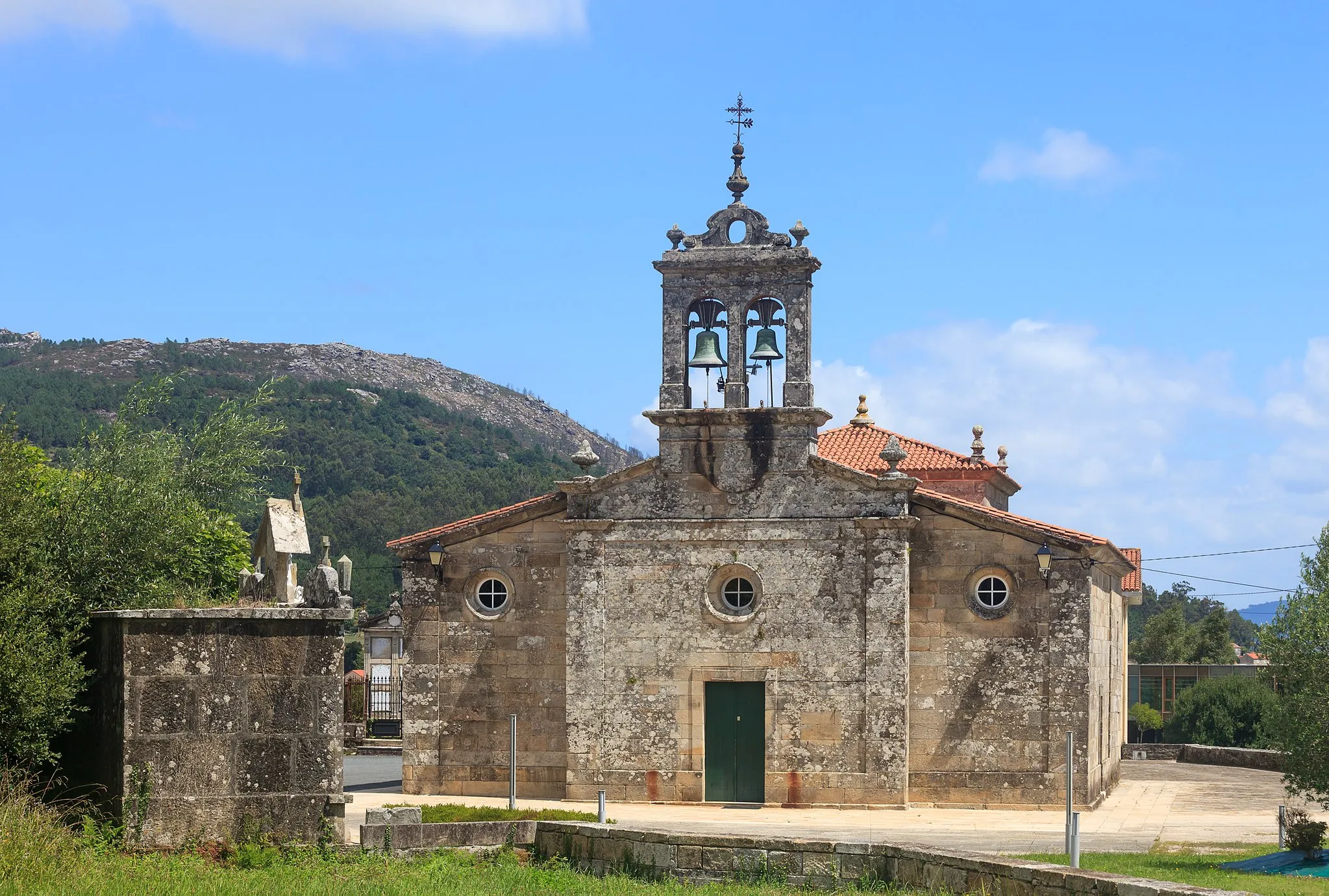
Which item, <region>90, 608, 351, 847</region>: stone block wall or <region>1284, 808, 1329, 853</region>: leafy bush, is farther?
<region>1284, 808, 1329, 853</region>: leafy bush

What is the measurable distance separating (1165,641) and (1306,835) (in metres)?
51.4

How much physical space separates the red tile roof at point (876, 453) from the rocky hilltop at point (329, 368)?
8230 cm

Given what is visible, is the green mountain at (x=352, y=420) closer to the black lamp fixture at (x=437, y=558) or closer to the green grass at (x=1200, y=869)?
the black lamp fixture at (x=437, y=558)

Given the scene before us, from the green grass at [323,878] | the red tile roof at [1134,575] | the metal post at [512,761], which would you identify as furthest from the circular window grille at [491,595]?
the red tile roof at [1134,575]

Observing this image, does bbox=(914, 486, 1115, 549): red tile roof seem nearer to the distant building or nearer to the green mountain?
the distant building

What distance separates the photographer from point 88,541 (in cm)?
1638

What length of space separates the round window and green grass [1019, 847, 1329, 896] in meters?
8.12

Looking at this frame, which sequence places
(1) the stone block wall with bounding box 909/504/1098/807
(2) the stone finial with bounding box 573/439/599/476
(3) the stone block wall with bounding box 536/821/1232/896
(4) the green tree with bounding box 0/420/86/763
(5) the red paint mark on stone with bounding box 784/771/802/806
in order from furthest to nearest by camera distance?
(2) the stone finial with bounding box 573/439/599/476
(5) the red paint mark on stone with bounding box 784/771/802/806
(1) the stone block wall with bounding box 909/504/1098/807
(4) the green tree with bounding box 0/420/86/763
(3) the stone block wall with bounding box 536/821/1232/896

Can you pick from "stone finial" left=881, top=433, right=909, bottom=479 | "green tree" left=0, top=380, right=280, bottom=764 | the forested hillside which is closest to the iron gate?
"stone finial" left=881, top=433, right=909, bottom=479

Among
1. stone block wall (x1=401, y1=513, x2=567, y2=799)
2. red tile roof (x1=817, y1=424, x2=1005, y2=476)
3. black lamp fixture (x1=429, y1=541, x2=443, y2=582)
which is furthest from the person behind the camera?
A: red tile roof (x1=817, y1=424, x2=1005, y2=476)

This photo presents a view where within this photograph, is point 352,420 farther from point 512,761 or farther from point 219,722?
point 219,722

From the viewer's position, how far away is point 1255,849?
20234mm

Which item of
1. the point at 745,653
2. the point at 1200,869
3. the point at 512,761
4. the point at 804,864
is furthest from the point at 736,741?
the point at 804,864

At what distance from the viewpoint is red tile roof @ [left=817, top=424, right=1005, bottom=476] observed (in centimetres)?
3238
